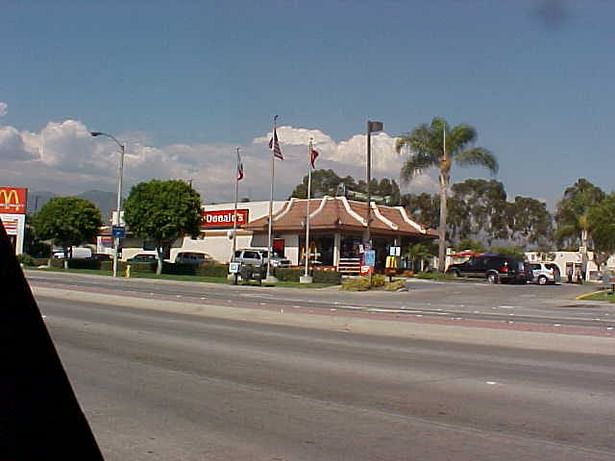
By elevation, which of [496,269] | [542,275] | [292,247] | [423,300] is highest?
[292,247]

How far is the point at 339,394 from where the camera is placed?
33.2 feet

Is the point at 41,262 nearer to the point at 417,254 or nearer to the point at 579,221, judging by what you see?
the point at 417,254

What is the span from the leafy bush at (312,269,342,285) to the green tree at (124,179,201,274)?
1295 centimetres

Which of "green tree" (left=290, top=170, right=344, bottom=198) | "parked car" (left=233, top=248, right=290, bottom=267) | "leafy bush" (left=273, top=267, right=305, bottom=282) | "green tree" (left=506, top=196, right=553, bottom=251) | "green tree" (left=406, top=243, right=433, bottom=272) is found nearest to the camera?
"leafy bush" (left=273, top=267, right=305, bottom=282)

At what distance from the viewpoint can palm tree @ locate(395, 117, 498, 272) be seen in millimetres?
60719

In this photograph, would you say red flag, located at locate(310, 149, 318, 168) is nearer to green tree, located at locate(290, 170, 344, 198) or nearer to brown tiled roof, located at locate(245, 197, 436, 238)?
brown tiled roof, located at locate(245, 197, 436, 238)

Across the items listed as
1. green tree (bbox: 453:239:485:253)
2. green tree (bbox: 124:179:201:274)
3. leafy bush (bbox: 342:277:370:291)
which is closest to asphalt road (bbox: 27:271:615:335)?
leafy bush (bbox: 342:277:370:291)

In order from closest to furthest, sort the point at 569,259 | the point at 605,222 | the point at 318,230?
the point at 605,222 → the point at 318,230 → the point at 569,259

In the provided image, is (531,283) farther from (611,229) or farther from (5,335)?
(5,335)

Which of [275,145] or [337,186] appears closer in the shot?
[275,145]

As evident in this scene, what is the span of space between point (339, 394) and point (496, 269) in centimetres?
4703

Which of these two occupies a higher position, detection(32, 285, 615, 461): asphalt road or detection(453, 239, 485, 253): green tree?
detection(453, 239, 485, 253): green tree

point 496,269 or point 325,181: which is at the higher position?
point 325,181

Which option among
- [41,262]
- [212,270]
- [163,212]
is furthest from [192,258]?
[41,262]
